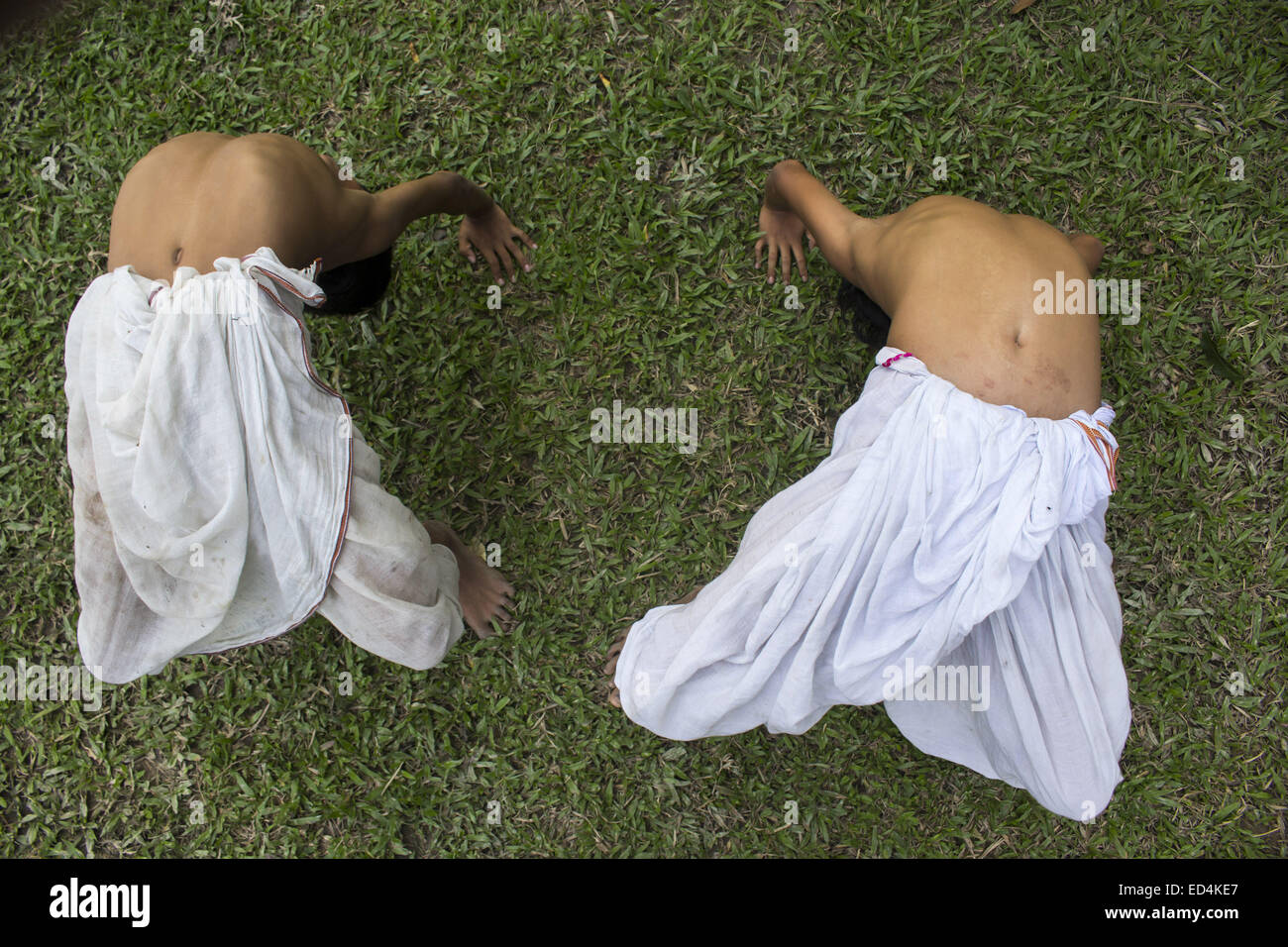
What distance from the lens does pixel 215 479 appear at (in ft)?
5.63

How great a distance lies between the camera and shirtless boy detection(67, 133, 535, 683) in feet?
5.52

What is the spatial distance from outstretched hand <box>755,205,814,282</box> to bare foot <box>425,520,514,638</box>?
1.25 m

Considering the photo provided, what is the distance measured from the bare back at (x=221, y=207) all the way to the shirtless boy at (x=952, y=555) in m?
1.26

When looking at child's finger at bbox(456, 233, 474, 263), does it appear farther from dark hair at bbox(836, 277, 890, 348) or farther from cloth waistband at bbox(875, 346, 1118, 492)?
cloth waistband at bbox(875, 346, 1118, 492)

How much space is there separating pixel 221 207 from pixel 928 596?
1.76 meters

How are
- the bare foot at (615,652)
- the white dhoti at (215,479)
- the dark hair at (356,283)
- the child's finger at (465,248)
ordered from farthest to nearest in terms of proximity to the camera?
the child's finger at (465,248) < the bare foot at (615,652) < the dark hair at (356,283) < the white dhoti at (215,479)

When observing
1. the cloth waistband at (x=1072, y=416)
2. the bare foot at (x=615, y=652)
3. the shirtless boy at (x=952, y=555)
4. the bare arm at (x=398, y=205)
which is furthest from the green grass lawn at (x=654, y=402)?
the cloth waistband at (x=1072, y=416)

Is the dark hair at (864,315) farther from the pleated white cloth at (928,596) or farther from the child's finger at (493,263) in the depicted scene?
the child's finger at (493,263)

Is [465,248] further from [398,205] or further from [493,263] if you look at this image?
[398,205]

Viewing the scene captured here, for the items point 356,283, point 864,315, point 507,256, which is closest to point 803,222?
point 864,315

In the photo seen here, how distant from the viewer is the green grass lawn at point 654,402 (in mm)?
2426

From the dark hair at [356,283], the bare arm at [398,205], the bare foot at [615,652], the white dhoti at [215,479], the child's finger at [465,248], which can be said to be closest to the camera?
the white dhoti at [215,479]

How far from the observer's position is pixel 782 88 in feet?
8.35

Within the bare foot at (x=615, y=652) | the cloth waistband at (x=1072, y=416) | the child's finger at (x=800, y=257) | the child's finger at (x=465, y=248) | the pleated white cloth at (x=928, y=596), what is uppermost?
the child's finger at (x=800, y=257)
